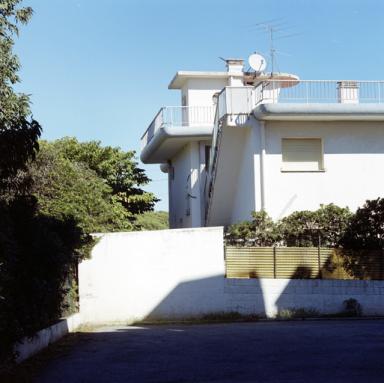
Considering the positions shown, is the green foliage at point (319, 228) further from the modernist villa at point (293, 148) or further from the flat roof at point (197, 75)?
the flat roof at point (197, 75)

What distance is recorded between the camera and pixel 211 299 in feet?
62.0

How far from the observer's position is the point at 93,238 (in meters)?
18.8

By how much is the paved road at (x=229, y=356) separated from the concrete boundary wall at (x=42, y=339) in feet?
1.65

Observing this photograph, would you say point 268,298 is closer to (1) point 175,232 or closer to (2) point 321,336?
(1) point 175,232

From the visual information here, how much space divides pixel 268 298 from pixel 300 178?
559cm

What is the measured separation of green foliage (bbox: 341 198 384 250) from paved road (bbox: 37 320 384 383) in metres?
4.65

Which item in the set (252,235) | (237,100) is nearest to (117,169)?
(237,100)

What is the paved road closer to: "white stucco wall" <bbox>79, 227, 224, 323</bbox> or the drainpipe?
"white stucco wall" <bbox>79, 227, 224, 323</bbox>

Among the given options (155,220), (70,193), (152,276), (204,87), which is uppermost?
(204,87)

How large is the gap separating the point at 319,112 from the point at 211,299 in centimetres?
744

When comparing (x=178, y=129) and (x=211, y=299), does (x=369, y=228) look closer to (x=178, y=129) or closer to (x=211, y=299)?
(x=211, y=299)

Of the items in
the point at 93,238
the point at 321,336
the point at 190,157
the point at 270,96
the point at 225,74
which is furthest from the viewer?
the point at 225,74

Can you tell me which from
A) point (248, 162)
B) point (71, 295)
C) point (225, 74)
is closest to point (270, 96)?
point (248, 162)

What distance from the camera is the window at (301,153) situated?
915 inches
